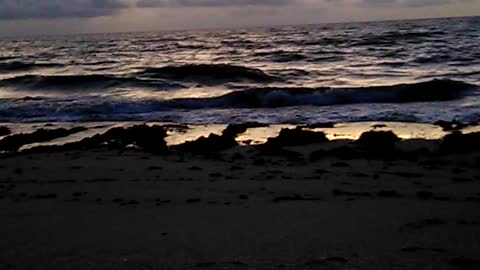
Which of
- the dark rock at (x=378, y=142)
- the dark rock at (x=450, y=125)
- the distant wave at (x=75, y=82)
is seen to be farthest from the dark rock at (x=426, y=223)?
the distant wave at (x=75, y=82)

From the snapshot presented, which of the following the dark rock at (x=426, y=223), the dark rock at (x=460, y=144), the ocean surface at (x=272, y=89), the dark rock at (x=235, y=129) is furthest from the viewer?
the ocean surface at (x=272, y=89)

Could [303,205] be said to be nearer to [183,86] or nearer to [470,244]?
[470,244]

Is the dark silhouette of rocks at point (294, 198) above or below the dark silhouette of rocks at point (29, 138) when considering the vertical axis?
above

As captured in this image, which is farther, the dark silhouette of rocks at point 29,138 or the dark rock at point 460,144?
the dark silhouette of rocks at point 29,138

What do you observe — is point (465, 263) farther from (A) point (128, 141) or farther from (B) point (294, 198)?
(A) point (128, 141)

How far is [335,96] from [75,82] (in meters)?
12.9

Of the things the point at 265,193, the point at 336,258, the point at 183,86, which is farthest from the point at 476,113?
the point at 183,86

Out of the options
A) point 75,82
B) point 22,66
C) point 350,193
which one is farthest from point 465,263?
point 22,66

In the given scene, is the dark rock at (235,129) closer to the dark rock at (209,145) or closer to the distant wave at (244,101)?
the dark rock at (209,145)

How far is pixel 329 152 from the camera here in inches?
293

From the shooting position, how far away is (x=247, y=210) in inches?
180

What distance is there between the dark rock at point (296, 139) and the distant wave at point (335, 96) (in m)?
6.53

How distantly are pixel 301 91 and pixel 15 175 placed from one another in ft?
38.0

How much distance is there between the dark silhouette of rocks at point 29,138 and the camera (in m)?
9.07
